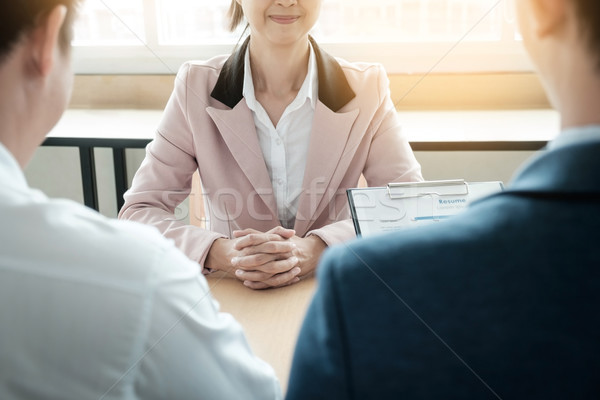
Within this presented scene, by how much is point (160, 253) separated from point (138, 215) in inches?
32.1

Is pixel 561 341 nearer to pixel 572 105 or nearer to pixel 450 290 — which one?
pixel 450 290

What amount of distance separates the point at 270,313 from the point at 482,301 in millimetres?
603

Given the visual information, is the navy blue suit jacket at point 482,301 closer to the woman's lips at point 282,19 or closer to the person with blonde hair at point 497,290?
the person with blonde hair at point 497,290

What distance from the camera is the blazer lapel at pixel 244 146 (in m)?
1.42

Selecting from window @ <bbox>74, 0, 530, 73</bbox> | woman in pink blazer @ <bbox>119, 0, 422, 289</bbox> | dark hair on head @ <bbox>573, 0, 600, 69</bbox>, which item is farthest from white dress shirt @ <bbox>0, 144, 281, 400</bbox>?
window @ <bbox>74, 0, 530, 73</bbox>

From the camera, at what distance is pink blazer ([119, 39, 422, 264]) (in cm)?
142

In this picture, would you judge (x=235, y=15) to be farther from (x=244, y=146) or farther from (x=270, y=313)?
(x=270, y=313)

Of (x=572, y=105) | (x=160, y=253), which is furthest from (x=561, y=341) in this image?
(x=160, y=253)

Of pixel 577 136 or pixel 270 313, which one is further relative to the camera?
pixel 270 313

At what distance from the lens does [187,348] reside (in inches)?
22.6

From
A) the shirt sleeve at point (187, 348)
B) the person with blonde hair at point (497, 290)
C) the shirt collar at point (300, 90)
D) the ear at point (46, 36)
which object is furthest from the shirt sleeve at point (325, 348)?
the shirt collar at point (300, 90)

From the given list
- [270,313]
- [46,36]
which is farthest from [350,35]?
[46,36]

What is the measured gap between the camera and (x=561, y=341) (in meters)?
0.43

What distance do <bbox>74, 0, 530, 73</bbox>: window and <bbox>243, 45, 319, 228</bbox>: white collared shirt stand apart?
3.43 feet
